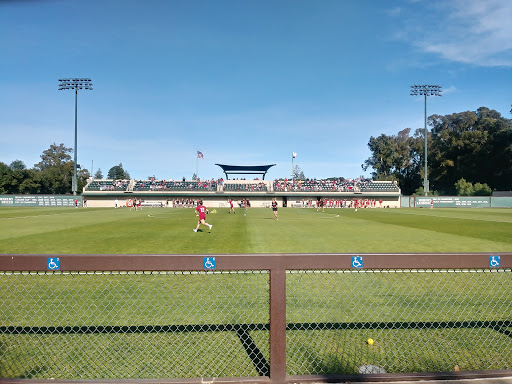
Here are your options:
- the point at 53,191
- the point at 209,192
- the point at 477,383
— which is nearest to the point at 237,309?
the point at 477,383

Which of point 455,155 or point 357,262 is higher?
point 455,155

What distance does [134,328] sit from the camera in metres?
5.42

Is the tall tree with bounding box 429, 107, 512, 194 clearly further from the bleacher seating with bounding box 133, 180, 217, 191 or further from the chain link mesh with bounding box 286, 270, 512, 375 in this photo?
the chain link mesh with bounding box 286, 270, 512, 375

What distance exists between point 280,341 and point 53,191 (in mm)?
102404

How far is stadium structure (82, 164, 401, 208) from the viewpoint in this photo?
61.2 metres

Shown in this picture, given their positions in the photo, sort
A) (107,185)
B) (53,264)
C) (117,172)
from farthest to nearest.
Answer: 1. (117,172)
2. (107,185)
3. (53,264)

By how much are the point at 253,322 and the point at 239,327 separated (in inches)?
13.5

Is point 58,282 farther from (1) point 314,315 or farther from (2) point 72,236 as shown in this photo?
(2) point 72,236

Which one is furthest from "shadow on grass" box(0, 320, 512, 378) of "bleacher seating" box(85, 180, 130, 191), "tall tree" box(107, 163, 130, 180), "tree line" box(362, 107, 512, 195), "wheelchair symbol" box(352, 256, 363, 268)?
"tall tree" box(107, 163, 130, 180)

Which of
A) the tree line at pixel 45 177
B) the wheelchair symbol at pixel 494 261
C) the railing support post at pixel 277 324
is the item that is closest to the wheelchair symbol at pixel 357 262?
the railing support post at pixel 277 324

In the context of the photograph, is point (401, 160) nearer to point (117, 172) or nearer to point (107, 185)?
point (107, 185)

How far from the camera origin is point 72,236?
57.0 ft

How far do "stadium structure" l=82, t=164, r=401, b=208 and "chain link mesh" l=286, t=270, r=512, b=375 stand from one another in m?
53.1

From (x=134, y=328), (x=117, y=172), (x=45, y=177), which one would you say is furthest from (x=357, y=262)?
(x=117, y=172)
